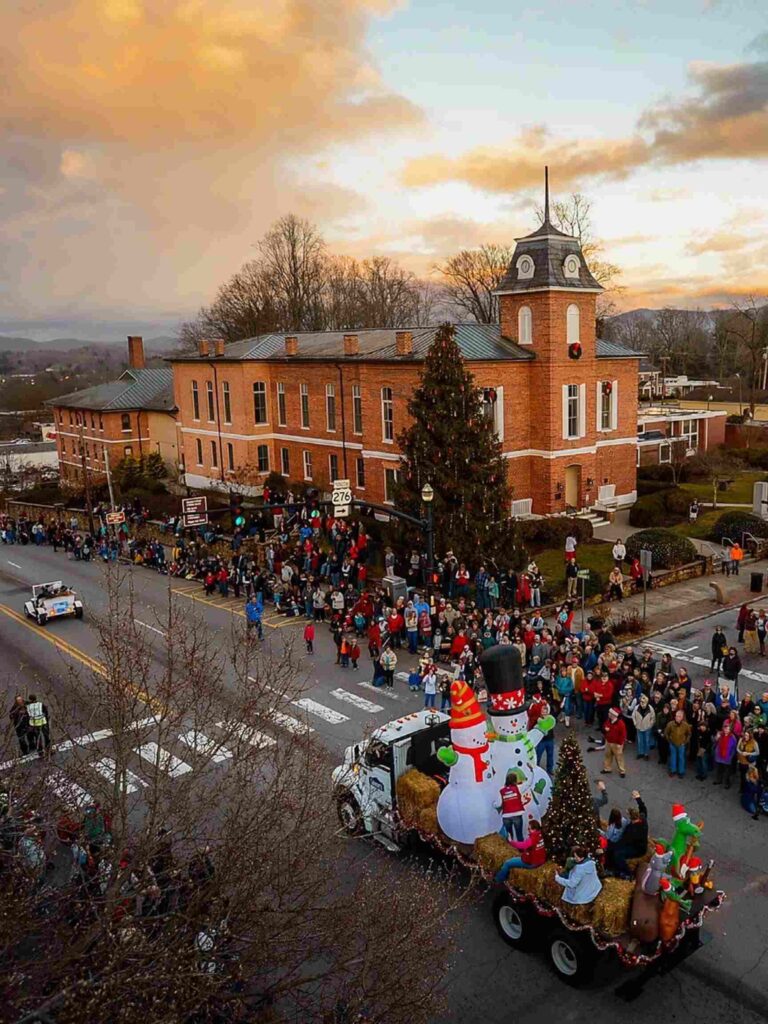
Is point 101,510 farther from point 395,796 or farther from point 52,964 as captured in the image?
point 52,964

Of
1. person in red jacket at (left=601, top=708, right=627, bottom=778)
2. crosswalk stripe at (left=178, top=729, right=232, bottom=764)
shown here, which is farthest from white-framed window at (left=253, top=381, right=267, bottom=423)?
person in red jacket at (left=601, top=708, right=627, bottom=778)

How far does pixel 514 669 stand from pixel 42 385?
5903 inches

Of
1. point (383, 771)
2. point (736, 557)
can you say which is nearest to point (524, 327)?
point (736, 557)

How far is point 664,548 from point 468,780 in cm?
2143

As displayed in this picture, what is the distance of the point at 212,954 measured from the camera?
23.4 ft

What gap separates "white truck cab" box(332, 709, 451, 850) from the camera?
543 inches

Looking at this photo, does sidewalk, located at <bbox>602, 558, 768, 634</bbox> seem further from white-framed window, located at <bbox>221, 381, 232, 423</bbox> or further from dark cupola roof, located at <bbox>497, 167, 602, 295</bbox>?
white-framed window, located at <bbox>221, 381, 232, 423</bbox>

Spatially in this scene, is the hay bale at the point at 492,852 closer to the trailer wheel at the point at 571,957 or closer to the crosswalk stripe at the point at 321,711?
the trailer wheel at the point at 571,957

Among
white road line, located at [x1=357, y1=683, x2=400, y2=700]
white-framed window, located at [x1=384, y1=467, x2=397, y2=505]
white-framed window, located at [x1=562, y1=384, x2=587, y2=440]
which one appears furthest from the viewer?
white-framed window, located at [x1=384, y1=467, x2=397, y2=505]

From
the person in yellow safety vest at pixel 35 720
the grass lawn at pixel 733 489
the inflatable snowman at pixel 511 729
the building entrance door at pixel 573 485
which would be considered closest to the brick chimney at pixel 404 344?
the building entrance door at pixel 573 485

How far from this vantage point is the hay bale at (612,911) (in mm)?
10445

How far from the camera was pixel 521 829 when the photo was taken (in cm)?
1216

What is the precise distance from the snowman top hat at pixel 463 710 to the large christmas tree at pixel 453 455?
16.4m

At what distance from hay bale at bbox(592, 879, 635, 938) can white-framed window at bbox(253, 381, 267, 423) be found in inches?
1556
